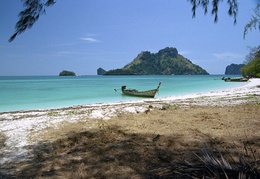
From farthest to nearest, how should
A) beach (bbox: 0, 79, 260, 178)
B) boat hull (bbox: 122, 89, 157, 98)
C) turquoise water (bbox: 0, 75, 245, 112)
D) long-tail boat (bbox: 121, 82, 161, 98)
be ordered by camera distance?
boat hull (bbox: 122, 89, 157, 98) → long-tail boat (bbox: 121, 82, 161, 98) → turquoise water (bbox: 0, 75, 245, 112) → beach (bbox: 0, 79, 260, 178)

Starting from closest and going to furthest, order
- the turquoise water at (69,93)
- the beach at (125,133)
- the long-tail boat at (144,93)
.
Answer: the beach at (125,133) → the turquoise water at (69,93) → the long-tail boat at (144,93)

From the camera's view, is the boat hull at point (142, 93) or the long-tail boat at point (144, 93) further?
the boat hull at point (142, 93)

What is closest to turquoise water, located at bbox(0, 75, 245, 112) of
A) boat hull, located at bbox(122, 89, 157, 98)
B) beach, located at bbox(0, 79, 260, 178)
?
boat hull, located at bbox(122, 89, 157, 98)

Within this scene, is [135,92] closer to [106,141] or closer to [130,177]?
[106,141]

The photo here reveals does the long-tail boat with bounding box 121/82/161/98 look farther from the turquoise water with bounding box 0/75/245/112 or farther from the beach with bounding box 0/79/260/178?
the beach with bounding box 0/79/260/178

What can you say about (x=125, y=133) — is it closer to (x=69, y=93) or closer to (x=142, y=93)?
(x=142, y=93)

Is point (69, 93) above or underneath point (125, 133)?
underneath

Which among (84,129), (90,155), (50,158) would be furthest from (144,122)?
(50,158)

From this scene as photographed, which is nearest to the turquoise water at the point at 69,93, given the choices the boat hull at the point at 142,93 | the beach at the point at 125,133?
the boat hull at the point at 142,93

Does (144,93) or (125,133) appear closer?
(125,133)

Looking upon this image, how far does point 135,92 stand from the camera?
24828 mm

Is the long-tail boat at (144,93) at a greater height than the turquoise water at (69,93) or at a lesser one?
greater

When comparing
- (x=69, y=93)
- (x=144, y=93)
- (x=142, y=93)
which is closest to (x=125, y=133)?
(x=144, y=93)

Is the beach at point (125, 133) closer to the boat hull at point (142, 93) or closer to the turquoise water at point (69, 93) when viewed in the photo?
the turquoise water at point (69, 93)
